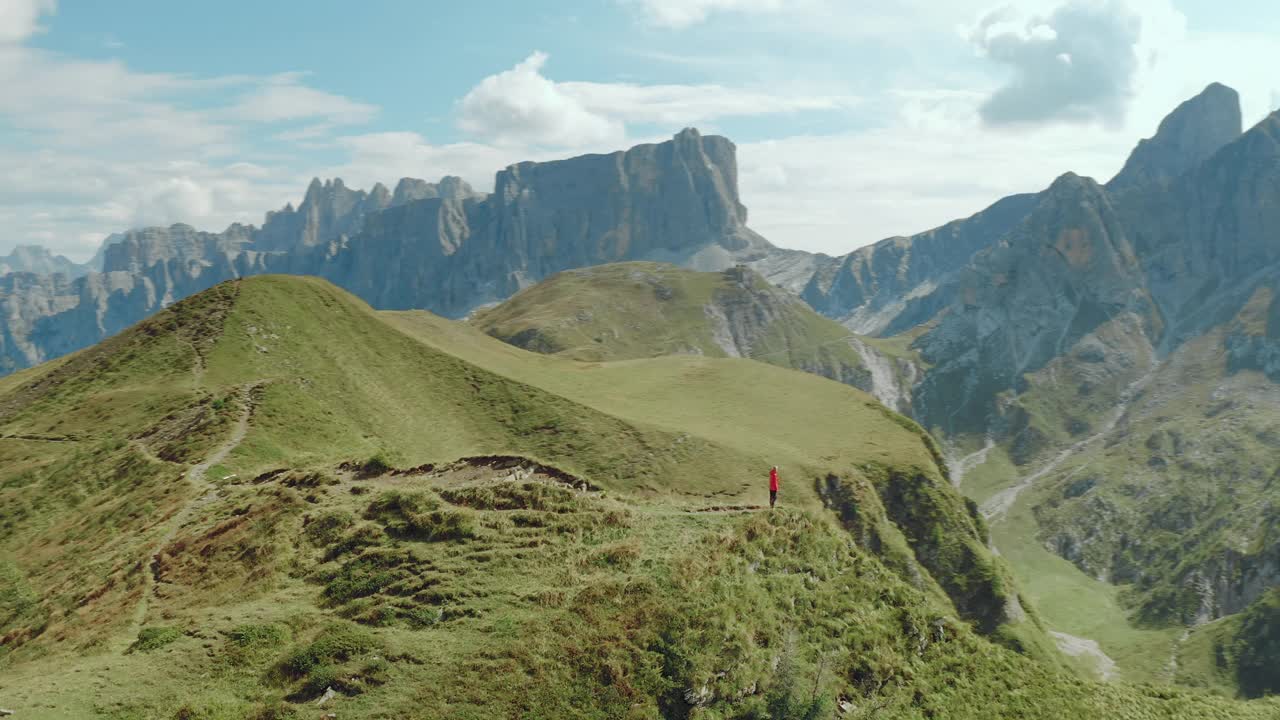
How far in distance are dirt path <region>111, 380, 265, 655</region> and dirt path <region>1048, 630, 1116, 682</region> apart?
155 m

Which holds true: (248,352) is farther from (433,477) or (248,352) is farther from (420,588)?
(420,588)

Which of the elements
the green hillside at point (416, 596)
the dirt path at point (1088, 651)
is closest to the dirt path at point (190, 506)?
the green hillside at point (416, 596)

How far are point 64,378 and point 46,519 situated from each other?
39.9 meters

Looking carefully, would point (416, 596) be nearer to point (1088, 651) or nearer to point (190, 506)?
point (190, 506)

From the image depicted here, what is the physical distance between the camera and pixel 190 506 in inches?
2114

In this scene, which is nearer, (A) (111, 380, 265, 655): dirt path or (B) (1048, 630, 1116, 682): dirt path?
(A) (111, 380, 265, 655): dirt path

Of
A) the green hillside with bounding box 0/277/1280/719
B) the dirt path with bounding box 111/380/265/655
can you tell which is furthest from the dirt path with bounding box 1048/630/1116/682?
the dirt path with bounding box 111/380/265/655

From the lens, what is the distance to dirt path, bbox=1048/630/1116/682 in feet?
514

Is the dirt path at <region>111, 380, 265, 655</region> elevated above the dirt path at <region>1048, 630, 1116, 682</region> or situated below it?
above

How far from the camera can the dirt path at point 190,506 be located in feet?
120

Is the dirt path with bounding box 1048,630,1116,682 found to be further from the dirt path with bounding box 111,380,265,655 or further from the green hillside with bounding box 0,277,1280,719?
the dirt path with bounding box 111,380,265,655

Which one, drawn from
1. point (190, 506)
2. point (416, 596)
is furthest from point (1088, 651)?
point (190, 506)

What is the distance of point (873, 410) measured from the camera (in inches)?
6142

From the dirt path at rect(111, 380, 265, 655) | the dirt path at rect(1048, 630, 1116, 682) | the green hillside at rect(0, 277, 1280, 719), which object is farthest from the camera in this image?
the dirt path at rect(1048, 630, 1116, 682)
